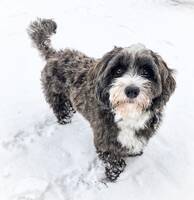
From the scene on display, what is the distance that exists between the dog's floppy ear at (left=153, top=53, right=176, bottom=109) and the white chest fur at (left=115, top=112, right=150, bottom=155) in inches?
9.5

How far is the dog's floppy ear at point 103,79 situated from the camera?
14.0 feet

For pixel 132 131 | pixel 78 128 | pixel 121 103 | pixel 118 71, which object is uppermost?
pixel 118 71

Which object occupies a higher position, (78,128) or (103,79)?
(103,79)

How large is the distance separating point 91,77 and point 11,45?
11.9ft

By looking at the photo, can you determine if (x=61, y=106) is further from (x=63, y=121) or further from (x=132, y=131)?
(x=132, y=131)

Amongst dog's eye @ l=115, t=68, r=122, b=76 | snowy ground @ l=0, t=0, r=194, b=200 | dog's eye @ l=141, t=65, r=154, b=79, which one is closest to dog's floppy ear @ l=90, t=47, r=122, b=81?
dog's eye @ l=115, t=68, r=122, b=76

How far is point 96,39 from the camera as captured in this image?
816 cm

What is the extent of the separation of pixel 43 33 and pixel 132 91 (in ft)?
6.57

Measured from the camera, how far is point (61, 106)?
19.5 ft

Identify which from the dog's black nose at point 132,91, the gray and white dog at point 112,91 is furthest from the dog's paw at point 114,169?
the dog's black nose at point 132,91

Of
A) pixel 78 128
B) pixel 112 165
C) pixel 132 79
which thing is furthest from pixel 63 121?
pixel 132 79

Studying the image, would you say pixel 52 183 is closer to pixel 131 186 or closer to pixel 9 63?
pixel 131 186

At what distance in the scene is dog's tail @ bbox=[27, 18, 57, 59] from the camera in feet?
18.4

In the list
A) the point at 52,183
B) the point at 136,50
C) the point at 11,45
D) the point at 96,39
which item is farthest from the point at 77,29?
the point at 136,50
